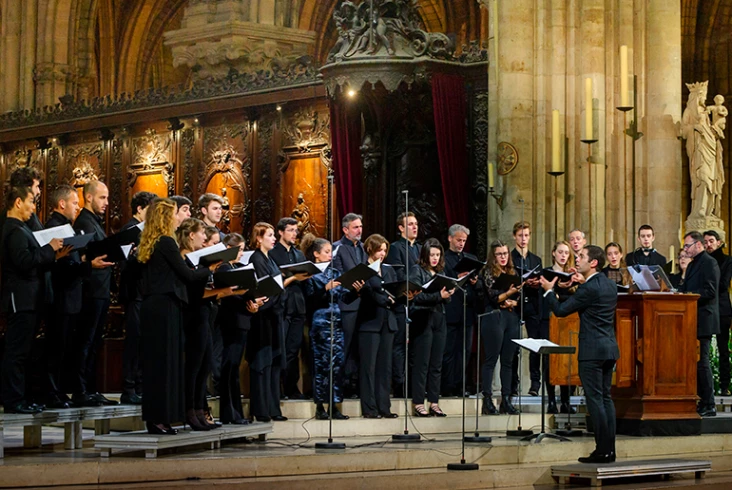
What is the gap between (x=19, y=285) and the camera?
26.5 feet

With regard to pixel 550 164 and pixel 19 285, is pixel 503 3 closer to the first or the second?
pixel 550 164

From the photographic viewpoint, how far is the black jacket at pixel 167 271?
795cm

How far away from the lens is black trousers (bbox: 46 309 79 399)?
848cm

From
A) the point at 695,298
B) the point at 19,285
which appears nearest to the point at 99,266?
the point at 19,285

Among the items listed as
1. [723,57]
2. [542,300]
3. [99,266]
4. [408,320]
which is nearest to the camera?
[99,266]

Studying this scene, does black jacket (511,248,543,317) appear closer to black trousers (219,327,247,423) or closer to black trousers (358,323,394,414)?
black trousers (358,323,394,414)

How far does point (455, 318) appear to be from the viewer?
10898 mm

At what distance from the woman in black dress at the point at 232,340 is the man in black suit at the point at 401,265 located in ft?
5.07

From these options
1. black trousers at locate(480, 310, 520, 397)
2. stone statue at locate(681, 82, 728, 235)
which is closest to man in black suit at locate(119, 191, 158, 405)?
black trousers at locate(480, 310, 520, 397)

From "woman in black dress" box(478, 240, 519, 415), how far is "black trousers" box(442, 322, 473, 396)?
437 millimetres

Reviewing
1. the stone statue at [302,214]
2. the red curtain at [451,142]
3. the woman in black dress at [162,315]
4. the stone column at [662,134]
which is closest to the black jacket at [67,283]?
the woman in black dress at [162,315]

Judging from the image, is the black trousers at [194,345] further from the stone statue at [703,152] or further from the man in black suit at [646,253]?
the stone statue at [703,152]

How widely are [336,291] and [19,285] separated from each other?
2.69 metres

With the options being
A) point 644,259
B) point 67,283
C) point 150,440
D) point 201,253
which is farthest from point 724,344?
point 67,283
